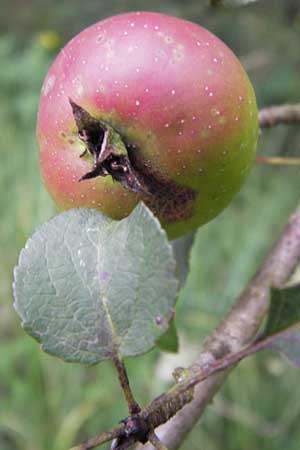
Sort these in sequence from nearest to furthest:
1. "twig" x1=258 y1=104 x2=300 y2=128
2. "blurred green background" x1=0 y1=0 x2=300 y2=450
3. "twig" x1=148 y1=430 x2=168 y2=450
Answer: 1. "twig" x1=148 y1=430 x2=168 y2=450
2. "twig" x1=258 y1=104 x2=300 y2=128
3. "blurred green background" x1=0 y1=0 x2=300 y2=450

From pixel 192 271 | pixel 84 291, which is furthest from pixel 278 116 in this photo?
pixel 192 271

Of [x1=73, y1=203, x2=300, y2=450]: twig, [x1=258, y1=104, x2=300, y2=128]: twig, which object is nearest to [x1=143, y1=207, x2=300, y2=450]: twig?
[x1=73, y1=203, x2=300, y2=450]: twig

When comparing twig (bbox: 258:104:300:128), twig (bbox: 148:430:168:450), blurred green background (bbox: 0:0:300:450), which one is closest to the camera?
twig (bbox: 148:430:168:450)

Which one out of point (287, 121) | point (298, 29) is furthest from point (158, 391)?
point (298, 29)

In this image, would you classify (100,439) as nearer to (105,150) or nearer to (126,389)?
(126,389)

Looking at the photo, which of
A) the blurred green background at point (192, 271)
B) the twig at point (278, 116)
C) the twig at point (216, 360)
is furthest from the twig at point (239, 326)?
the blurred green background at point (192, 271)

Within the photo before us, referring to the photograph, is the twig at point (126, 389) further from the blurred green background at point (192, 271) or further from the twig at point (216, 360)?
the blurred green background at point (192, 271)

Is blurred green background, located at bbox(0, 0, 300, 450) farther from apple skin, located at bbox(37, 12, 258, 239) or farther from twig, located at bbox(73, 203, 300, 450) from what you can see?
apple skin, located at bbox(37, 12, 258, 239)
